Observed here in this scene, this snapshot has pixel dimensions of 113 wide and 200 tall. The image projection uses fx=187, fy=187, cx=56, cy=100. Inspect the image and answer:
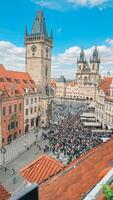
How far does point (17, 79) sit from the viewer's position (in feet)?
153

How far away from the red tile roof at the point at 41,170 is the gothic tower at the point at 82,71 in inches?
4853

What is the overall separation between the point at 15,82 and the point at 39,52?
436 inches

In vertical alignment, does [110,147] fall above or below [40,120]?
above

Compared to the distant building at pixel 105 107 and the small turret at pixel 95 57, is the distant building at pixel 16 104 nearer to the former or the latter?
the distant building at pixel 105 107

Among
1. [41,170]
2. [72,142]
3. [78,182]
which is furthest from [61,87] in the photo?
[78,182]

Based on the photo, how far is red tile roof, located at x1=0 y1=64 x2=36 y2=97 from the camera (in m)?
39.3

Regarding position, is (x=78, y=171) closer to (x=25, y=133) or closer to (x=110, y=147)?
(x=110, y=147)

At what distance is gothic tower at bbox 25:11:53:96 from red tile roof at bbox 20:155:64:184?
1565 inches

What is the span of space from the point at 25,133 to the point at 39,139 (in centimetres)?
611

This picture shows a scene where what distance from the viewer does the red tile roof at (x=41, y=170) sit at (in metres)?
11.5

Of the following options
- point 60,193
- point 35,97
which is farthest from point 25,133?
point 60,193

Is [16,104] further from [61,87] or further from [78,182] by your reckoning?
[61,87]

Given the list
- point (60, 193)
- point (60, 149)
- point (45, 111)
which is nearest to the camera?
point (60, 193)

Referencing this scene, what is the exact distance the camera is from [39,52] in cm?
4984
